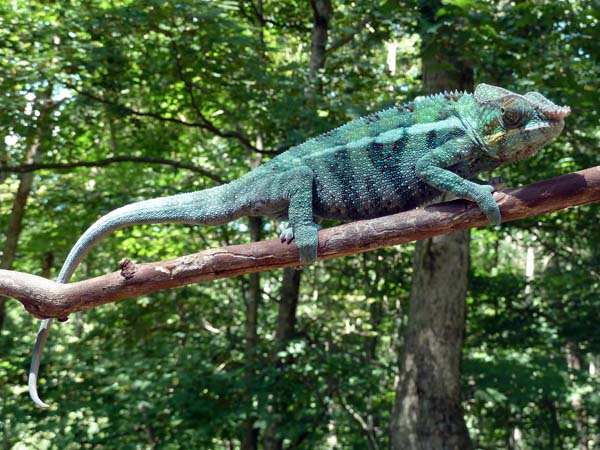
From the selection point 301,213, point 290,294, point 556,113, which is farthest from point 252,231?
point 556,113

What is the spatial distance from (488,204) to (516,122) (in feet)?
1.40

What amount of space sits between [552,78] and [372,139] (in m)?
3.26

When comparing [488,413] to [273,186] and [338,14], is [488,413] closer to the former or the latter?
[338,14]

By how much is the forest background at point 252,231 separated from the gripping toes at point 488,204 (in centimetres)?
251

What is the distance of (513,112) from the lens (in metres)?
2.88

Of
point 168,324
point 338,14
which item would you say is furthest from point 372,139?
point 168,324

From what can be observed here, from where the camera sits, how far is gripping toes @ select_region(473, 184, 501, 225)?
109 inches

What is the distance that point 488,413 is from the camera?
9.51m

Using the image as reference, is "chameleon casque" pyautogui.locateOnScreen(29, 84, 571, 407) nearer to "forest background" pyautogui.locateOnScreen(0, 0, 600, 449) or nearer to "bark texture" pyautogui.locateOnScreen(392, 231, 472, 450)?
"forest background" pyautogui.locateOnScreen(0, 0, 600, 449)

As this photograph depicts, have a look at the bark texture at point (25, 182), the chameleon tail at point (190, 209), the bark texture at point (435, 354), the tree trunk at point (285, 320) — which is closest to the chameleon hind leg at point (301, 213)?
the chameleon tail at point (190, 209)

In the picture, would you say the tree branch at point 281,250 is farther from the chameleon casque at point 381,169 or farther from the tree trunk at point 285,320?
the tree trunk at point 285,320

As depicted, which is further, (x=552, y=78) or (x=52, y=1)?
(x=52, y=1)

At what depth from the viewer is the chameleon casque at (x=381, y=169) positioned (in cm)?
290

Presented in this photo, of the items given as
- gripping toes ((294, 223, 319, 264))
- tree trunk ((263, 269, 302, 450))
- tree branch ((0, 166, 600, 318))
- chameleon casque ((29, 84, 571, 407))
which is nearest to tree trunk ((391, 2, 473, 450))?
tree trunk ((263, 269, 302, 450))
